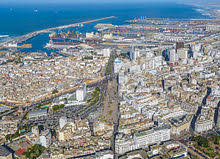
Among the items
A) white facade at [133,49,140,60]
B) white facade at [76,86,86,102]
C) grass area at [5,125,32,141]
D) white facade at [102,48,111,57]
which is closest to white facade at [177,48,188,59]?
white facade at [133,49,140,60]

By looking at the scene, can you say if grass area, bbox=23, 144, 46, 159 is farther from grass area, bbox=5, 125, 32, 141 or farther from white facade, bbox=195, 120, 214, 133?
white facade, bbox=195, 120, 214, 133

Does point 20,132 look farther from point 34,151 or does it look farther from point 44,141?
point 34,151

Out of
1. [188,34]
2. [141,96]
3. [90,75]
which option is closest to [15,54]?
[90,75]

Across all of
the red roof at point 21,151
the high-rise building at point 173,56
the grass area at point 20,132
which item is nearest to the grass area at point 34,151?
the red roof at point 21,151

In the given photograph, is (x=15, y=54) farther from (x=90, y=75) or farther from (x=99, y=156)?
(x=99, y=156)

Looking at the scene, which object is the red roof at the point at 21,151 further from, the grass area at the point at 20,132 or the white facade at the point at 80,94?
the white facade at the point at 80,94

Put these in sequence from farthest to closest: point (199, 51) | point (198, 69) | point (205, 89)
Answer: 1. point (199, 51)
2. point (198, 69)
3. point (205, 89)

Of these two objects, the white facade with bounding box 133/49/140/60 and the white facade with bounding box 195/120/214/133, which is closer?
the white facade with bounding box 195/120/214/133

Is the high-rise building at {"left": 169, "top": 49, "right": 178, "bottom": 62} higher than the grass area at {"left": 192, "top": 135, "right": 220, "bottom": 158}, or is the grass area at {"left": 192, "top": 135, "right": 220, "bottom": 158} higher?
the high-rise building at {"left": 169, "top": 49, "right": 178, "bottom": 62}
